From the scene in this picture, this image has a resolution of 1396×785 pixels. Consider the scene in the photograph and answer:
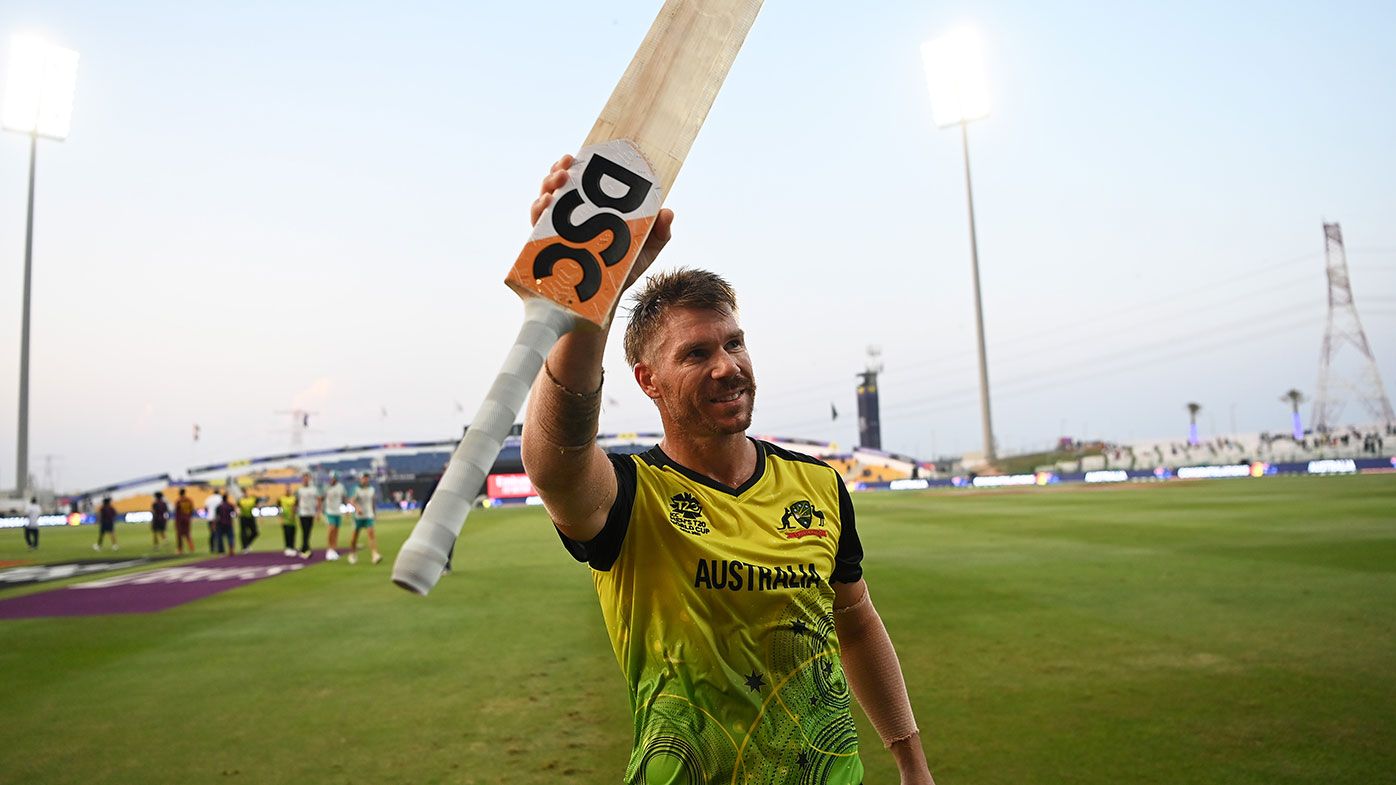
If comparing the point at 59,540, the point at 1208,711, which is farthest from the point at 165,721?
the point at 59,540

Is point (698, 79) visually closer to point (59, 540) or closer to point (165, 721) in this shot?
point (165, 721)

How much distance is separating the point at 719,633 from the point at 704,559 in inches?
7.2

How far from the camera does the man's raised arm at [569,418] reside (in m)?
1.69

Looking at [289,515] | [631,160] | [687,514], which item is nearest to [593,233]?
[631,160]

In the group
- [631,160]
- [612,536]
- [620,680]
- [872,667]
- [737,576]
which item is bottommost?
[620,680]

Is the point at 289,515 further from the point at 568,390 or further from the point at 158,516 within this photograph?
the point at 568,390

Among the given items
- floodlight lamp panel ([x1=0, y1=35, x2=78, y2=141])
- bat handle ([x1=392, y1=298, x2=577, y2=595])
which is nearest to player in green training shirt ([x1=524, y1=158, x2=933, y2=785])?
bat handle ([x1=392, y1=298, x2=577, y2=595])

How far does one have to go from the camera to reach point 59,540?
32000 millimetres

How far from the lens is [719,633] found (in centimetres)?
217

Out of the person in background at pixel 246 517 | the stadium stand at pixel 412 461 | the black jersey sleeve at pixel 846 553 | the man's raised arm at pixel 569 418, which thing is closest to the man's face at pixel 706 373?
the man's raised arm at pixel 569 418

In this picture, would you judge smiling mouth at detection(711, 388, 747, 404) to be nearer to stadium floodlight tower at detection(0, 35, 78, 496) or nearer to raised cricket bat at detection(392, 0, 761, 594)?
raised cricket bat at detection(392, 0, 761, 594)

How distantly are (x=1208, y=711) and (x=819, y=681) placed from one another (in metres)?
4.70

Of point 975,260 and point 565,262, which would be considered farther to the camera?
point 975,260

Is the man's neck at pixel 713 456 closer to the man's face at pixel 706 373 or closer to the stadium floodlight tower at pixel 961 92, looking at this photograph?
the man's face at pixel 706 373
